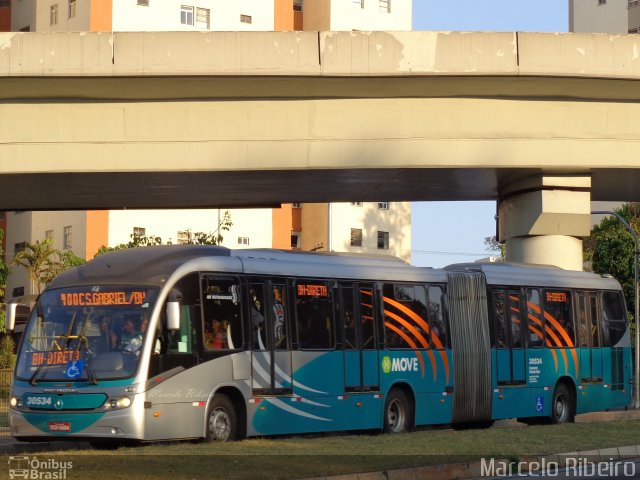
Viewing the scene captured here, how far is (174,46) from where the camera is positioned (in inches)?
883

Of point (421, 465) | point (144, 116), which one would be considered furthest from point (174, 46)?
point (421, 465)

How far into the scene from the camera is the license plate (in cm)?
1870

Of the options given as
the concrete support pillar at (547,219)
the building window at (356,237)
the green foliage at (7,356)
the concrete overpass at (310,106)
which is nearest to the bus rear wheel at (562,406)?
the concrete support pillar at (547,219)

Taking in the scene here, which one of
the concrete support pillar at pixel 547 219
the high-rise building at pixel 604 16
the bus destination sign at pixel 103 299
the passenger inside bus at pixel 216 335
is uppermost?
the high-rise building at pixel 604 16

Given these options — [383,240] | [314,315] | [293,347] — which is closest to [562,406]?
[314,315]

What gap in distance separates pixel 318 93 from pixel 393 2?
227 ft

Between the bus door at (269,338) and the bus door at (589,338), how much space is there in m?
9.45

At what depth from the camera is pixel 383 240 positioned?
302ft

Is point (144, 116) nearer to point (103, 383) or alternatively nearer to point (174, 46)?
point (174, 46)

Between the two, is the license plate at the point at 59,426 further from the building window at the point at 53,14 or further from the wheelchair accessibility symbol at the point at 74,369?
the building window at the point at 53,14

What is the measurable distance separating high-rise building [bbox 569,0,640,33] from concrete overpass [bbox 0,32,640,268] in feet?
245

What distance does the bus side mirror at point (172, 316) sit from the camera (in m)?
19.0

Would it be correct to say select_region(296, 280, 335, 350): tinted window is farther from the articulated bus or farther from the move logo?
the move logo

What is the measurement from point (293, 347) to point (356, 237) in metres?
68.5
